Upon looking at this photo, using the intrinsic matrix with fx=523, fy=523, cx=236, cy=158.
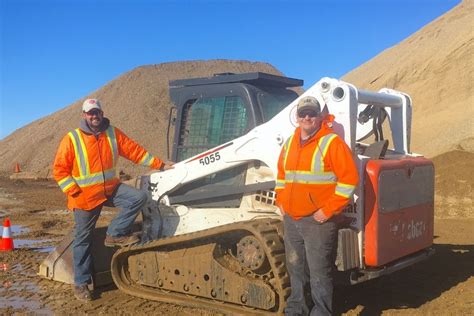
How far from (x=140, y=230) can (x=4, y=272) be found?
235 cm

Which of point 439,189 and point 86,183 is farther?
point 439,189

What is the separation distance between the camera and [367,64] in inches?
1474

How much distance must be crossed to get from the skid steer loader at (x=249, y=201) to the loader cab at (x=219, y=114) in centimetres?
1

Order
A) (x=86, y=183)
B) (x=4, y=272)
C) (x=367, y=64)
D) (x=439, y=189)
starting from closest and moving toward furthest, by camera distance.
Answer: (x=86, y=183)
(x=4, y=272)
(x=439, y=189)
(x=367, y=64)

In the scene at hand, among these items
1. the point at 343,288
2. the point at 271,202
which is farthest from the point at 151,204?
the point at 343,288

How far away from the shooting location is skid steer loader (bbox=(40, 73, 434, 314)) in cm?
441

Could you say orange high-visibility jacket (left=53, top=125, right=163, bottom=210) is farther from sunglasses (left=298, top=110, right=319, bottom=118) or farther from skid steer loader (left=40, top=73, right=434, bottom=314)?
sunglasses (left=298, top=110, right=319, bottom=118)

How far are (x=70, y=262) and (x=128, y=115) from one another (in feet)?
104

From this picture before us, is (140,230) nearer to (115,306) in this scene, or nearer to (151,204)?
(151,204)

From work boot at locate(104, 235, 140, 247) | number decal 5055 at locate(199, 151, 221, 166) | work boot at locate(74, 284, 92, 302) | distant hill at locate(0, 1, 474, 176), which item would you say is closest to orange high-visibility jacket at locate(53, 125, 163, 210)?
work boot at locate(104, 235, 140, 247)

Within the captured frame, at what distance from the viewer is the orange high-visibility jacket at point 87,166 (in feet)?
17.3

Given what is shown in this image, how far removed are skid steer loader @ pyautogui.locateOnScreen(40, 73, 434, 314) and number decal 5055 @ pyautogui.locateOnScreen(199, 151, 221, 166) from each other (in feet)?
0.03

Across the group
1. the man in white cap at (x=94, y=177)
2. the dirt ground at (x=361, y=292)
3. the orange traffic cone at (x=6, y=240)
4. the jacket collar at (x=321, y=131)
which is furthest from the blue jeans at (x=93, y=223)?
the orange traffic cone at (x=6, y=240)

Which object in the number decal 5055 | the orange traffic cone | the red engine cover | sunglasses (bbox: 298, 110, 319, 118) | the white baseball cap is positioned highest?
the white baseball cap
